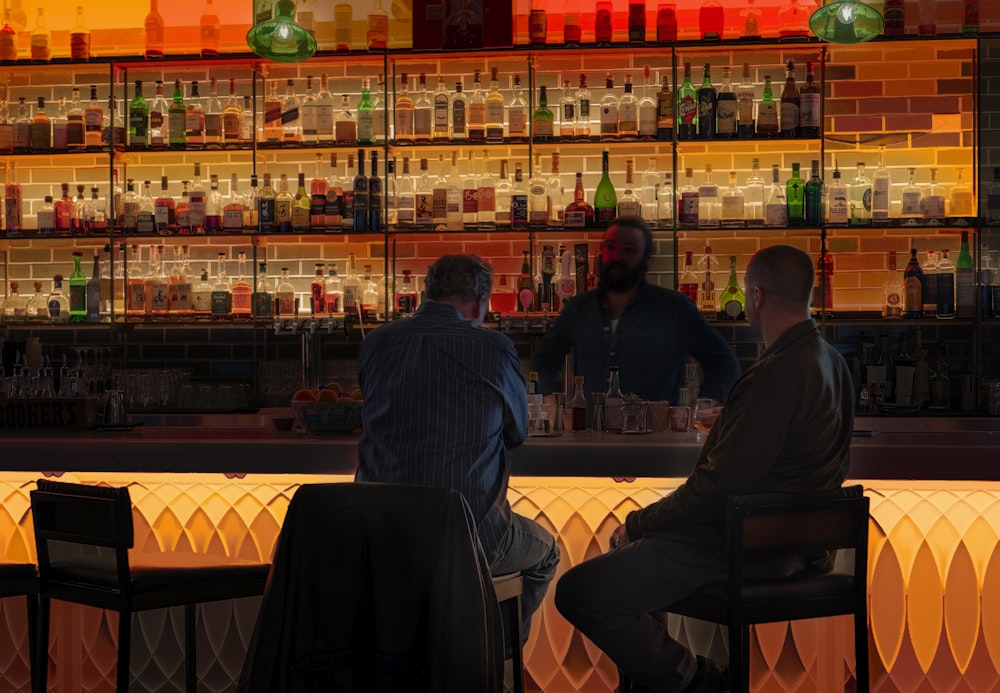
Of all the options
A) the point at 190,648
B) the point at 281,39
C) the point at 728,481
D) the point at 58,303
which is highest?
the point at 281,39

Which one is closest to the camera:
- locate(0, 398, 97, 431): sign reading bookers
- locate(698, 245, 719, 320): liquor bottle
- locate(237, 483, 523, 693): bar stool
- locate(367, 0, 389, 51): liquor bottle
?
locate(237, 483, 523, 693): bar stool

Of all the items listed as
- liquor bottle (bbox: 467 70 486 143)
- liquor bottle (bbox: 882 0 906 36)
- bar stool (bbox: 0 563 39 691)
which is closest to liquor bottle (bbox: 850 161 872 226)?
liquor bottle (bbox: 882 0 906 36)

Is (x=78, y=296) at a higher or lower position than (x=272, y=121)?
lower

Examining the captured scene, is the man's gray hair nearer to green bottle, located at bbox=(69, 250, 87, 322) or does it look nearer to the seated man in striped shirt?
the seated man in striped shirt

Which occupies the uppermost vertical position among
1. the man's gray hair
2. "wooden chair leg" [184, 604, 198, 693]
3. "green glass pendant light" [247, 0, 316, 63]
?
"green glass pendant light" [247, 0, 316, 63]

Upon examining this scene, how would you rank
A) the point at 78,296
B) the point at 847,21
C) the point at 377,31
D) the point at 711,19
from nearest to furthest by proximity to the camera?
the point at 847,21 < the point at 711,19 < the point at 377,31 < the point at 78,296

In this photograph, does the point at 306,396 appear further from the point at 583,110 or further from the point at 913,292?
the point at 913,292

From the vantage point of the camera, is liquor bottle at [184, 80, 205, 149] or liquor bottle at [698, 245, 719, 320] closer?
liquor bottle at [698, 245, 719, 320]

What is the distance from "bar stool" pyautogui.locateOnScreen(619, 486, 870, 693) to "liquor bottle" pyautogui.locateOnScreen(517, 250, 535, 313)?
2.74m

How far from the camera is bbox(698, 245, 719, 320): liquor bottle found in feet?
16.6

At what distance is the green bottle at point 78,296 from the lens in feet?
18.1

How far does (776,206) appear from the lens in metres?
5.04

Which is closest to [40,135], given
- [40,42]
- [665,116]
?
[40,42]

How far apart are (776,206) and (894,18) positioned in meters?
0.99
